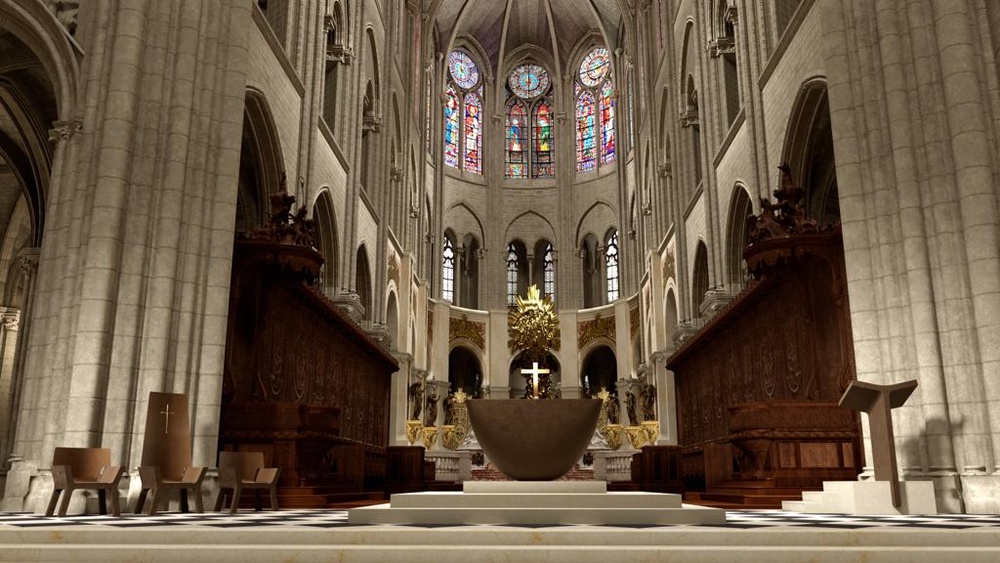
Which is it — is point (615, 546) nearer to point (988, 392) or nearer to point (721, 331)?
point (988, 392)

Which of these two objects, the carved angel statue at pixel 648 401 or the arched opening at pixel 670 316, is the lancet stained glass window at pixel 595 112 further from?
the carved angel statue at pixel 648 401

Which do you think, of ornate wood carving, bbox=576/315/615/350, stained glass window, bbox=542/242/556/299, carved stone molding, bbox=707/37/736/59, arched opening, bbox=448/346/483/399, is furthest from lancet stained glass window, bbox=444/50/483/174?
carved stone molding, bbox=707/37/736/59

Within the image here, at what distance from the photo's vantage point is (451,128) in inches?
1457

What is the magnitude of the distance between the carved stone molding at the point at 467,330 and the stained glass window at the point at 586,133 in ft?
Result: 28.1

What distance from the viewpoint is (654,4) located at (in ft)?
91.4

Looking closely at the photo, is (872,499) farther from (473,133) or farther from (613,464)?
(473,133)

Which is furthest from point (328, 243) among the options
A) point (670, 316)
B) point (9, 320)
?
point (670, 316)

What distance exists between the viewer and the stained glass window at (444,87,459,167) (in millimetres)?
36656

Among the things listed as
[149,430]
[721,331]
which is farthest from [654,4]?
[149,430]

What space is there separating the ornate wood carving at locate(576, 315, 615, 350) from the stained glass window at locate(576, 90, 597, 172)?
22.9 ft

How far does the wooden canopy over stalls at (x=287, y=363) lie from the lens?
33.0ft

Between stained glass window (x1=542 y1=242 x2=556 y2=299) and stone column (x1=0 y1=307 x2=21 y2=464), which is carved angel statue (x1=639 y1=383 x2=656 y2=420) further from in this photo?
stone column (x1=0 y1=307 x2=21 y2=464)

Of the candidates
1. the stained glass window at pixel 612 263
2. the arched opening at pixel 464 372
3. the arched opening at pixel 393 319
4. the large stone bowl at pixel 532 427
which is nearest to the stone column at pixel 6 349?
the arched opening at pixel 393 319

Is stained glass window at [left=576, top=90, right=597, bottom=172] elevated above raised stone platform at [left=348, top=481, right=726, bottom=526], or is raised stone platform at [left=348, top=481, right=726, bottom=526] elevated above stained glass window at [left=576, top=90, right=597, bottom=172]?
stained glass window at [left=576, top=90, right=597, bottom=172]
